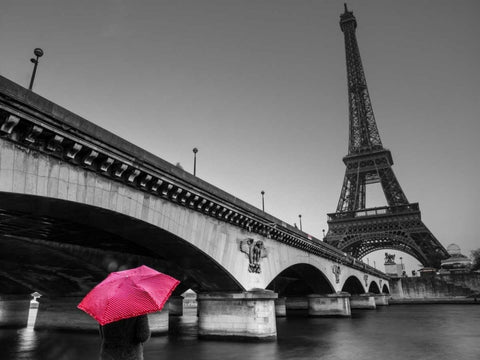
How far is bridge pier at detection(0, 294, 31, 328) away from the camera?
91.9ft

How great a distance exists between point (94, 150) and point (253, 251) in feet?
37.4

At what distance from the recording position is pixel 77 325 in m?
24.0

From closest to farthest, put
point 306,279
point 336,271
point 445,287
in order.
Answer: point 306,279
point 336,271
point 445,287

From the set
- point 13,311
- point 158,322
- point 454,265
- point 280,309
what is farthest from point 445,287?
point 13,311

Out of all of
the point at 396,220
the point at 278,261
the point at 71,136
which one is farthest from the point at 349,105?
the point at 71,136

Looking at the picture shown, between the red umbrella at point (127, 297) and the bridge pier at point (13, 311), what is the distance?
97.1ft

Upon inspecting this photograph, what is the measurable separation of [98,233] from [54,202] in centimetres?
601

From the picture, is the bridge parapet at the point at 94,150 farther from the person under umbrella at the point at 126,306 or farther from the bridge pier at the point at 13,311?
the bridge pier at the point at 13,311

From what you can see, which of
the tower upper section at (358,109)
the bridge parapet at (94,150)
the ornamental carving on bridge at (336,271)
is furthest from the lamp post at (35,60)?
the tower upper section at (358,109)

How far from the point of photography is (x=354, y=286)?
52.7 metres

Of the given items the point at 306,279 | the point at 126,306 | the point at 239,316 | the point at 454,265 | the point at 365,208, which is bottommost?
the point at 239,316

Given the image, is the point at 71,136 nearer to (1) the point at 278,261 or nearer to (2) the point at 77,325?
(1) the point at 278,261

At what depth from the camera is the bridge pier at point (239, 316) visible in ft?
58.9

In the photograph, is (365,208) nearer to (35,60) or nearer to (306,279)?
(306,279)
